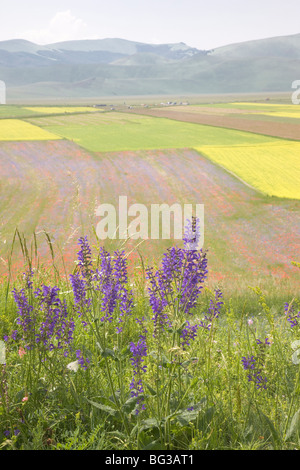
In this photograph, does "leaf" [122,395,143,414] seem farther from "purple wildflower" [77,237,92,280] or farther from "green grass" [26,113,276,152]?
"green grass" [26,113,276,152]

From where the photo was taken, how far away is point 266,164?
44281 millimetres

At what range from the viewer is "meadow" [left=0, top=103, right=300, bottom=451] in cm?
321

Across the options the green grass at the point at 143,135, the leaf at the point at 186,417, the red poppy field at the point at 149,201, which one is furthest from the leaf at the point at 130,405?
the green grass at the point at 143,135

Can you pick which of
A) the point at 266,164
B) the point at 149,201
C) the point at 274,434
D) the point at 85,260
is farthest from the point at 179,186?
the point at 274,434

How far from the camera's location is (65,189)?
3725cm

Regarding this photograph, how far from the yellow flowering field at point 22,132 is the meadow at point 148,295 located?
0.30m

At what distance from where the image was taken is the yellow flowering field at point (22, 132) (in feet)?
202

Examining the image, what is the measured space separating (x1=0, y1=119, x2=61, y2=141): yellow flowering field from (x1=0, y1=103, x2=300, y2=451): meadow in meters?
0.30

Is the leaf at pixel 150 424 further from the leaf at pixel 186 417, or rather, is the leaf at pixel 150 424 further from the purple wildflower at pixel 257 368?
the purple wildflower at pixel 257 368

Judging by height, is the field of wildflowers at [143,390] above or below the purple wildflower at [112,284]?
below

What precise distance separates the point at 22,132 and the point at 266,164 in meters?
41.4
